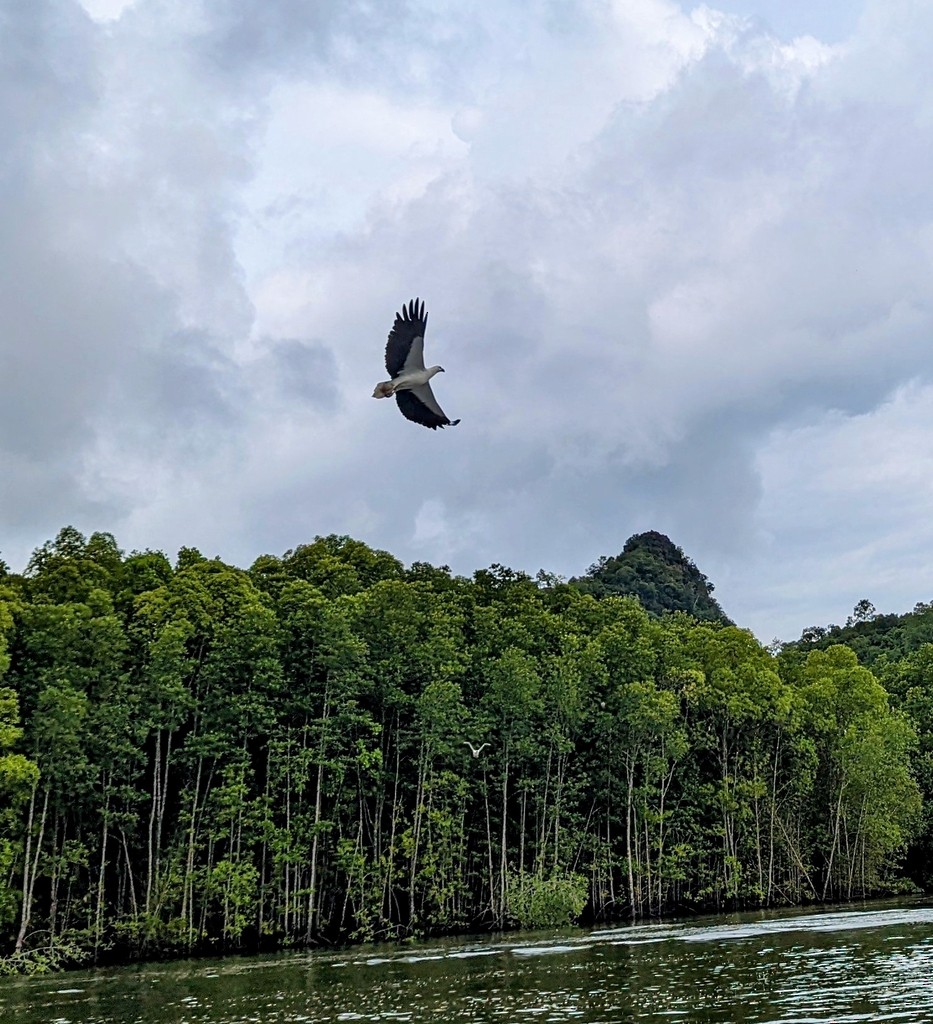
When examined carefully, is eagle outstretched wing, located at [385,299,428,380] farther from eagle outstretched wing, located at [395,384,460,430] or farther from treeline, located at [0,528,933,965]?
treeline, located at [0,528,933,965]

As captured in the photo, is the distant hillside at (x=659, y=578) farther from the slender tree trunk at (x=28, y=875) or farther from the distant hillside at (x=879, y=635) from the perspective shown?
the slender tree trunk at (x=28, y=875)

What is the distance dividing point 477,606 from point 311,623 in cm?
1147

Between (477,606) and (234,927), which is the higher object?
(477,606)

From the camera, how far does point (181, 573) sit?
172 feet

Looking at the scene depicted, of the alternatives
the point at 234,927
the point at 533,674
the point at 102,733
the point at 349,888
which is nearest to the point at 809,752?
the point at 533,674

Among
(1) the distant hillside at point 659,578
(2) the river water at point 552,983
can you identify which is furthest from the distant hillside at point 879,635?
(2) the river water at point 552,983

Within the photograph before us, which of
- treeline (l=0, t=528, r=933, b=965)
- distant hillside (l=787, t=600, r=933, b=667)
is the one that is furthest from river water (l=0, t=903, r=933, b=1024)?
distant hillside (l=787, t=600, r=933, b=667)

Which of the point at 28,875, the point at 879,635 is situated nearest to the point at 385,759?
the point at 28,875

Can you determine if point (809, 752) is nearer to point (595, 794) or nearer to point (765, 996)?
point (595, 794)

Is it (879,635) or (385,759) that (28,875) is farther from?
(879,635)

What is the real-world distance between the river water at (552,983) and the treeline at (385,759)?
674cm

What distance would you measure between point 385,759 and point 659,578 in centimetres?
8831

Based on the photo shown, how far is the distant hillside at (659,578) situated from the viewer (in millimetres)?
135750

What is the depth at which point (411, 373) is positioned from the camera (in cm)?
1923
